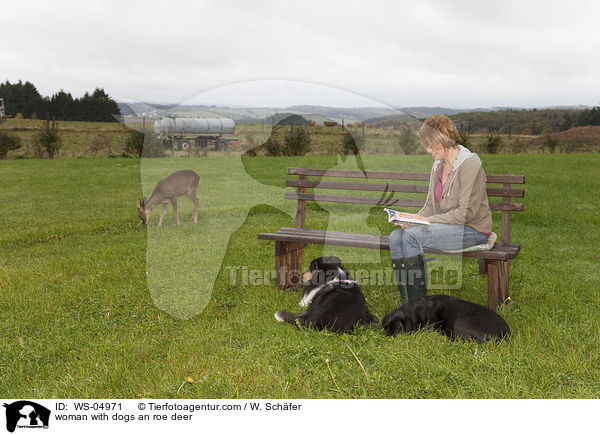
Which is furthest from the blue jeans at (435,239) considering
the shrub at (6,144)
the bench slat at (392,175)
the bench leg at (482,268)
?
the shrub at (6,144)

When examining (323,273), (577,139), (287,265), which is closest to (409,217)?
(323,273)

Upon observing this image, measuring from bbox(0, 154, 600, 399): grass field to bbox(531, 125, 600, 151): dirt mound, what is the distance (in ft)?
72.2

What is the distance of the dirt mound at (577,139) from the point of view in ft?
91.6

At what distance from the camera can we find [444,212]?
15.8 feet

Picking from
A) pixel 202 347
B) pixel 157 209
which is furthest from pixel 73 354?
pixel 157 209

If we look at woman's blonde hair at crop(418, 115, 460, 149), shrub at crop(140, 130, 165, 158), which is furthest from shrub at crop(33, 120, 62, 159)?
woman's blonde hair at crop(418, 115, 460, 149)

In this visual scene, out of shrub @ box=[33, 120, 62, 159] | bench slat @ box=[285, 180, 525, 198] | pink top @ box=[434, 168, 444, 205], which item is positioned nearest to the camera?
pink top @ box=[434, 168, 444, 205]

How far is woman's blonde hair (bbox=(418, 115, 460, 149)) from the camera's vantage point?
4520 mm

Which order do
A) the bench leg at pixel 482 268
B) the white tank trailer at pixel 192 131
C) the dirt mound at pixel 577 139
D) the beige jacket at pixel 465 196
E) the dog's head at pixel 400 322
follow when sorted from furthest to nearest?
1. the dirt mound at pixel 577 139
2. the bench leg at pixel 482 268
3. the beige jacket at pixel 465 196
4. the dog's head at pixel 400 322
5. the white tank trailer at pixel 192 131

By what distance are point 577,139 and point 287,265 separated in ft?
96.8

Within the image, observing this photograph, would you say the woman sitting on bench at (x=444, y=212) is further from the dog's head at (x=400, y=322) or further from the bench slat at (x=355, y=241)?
the dog's head at (x=400, y=322)

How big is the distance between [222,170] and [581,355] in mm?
3374
